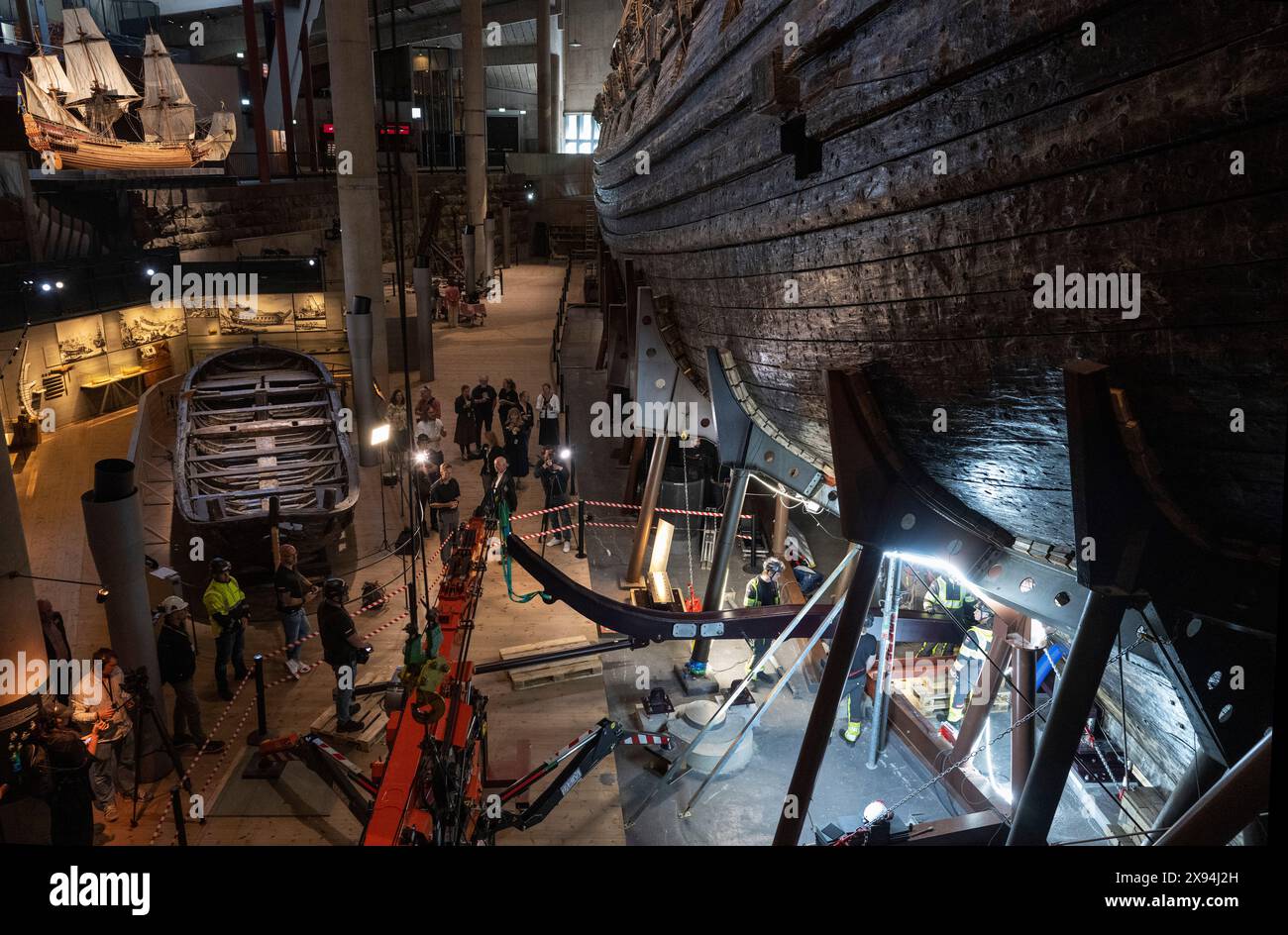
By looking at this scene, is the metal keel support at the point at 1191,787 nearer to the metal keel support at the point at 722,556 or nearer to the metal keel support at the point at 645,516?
the metal keel support at the point at 722,556

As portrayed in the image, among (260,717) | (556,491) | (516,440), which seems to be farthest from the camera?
(516,440)

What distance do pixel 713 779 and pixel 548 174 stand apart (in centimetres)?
2737

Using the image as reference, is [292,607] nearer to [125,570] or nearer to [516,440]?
[125,570]

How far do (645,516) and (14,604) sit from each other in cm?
495

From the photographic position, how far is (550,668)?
688 centimetres

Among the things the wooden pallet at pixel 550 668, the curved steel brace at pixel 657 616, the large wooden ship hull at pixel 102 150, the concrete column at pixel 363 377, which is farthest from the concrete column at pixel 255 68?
the curved steel brace at pixel 657 616

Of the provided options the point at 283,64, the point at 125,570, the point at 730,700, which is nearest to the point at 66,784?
the point at 125,570

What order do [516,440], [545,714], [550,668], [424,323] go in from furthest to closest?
[424,323] < [516,440] < [550,668] < [545,714]

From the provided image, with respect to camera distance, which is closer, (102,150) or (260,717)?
(260,717)
